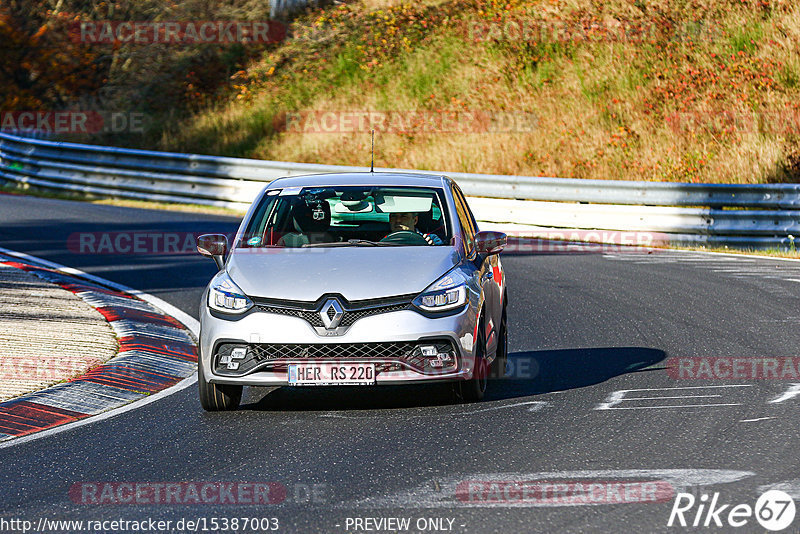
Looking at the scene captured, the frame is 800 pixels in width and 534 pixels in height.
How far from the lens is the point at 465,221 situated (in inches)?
383

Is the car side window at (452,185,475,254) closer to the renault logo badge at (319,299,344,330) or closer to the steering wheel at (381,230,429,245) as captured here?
the steering wheel at (381,230,429,245)

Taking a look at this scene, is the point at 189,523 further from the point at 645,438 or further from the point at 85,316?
the point at 85,316

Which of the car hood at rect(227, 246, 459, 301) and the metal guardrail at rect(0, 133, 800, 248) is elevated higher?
the metal guardrail at rect(0, 133, 800, 248)

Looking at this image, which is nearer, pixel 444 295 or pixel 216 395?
pixel 444 295

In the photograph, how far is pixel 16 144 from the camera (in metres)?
29.7

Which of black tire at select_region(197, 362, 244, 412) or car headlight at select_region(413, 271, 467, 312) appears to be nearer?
car headlight at select_region(413, 271, 467, 312)

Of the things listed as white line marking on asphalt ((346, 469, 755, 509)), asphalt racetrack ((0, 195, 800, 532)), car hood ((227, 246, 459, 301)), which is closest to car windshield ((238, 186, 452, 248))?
car hood ((227, 246, 459, 301))

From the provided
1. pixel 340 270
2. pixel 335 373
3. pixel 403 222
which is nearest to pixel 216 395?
pixel 335 373

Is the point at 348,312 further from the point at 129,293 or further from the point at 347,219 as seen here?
the point at 129,293

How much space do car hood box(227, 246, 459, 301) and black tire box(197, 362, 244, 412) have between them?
0.72 meters

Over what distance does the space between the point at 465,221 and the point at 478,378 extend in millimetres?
1691

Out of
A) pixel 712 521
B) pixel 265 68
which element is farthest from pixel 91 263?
pixel 265 68

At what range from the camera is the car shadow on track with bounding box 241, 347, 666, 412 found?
871cm

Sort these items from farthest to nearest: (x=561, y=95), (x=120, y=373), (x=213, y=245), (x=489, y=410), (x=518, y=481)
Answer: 1. (x=561, y=95)
2. (x=120, y=373)
3. (x=213, y=245)
4. (x=489, y=410)
5. (x=518, y=481)
